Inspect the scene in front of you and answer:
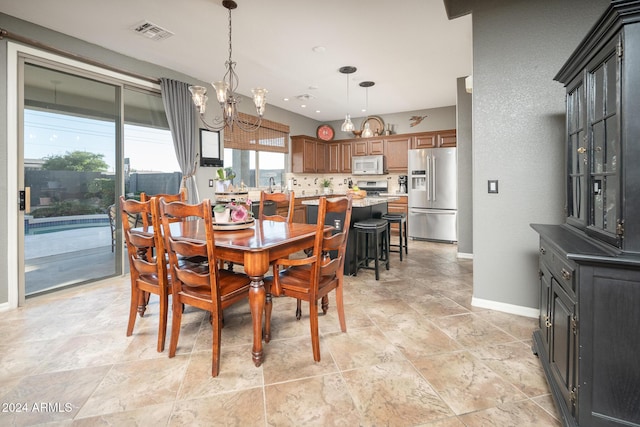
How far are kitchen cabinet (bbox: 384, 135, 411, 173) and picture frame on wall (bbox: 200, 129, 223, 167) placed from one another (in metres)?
3.64

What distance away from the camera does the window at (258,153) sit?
5.45m

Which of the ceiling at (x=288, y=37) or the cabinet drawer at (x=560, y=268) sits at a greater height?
the ceiling at (x=288, y=37)

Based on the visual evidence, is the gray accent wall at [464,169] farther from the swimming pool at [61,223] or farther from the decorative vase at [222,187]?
the swimming pool at [61,223]

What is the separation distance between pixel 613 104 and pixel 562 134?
50.8 inches

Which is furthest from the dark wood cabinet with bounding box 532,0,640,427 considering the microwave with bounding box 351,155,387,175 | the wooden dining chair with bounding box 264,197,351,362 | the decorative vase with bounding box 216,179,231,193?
the microwave with bounding box 351,155,387,175

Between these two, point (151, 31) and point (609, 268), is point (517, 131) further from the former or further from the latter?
point (151, 31)

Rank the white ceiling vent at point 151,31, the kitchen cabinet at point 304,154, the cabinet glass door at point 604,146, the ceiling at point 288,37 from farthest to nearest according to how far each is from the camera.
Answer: the kitchen cabinet at point 304,154 < the white ceiling vent at point 151,31 < the ceiling at point 288,37 < the cabinet glass door at point 604,146

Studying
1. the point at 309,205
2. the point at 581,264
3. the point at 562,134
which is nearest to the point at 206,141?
the point at 309,205

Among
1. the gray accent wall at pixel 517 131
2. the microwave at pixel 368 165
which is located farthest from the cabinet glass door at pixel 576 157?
the microwave at pixel 368 165

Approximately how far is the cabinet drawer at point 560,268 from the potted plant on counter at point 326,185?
601cm

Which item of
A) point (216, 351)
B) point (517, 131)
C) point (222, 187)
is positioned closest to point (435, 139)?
point (517, 131)

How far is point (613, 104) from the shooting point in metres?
1.35

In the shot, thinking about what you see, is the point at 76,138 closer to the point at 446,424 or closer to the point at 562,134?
the point at 446,424

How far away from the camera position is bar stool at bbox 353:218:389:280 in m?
3.72
